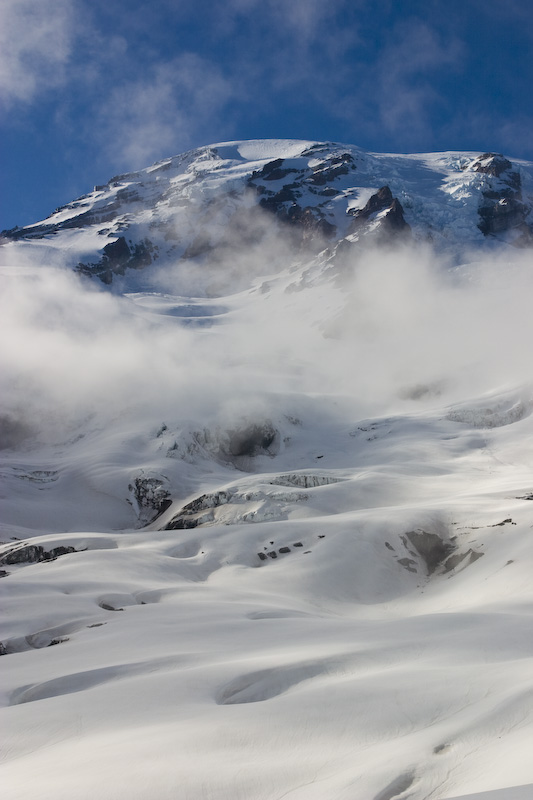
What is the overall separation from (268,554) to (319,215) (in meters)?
155

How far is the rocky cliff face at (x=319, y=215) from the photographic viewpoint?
157m

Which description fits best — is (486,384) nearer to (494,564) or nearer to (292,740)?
(494,564)

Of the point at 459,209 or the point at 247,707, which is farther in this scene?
the point at 459,209

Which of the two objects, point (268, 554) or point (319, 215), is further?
point (319, 215)

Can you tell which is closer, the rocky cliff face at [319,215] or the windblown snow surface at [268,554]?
the windblown snow surface at [268,554]

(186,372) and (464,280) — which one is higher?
(464,280)

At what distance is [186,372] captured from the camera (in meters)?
92.3

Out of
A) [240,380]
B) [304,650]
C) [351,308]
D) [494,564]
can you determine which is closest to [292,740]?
[304,650]

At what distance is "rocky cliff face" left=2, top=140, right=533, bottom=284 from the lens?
157 m

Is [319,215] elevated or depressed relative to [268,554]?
elevated

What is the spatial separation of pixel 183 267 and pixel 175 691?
171 meters

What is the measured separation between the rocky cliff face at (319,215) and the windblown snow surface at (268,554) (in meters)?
37.4

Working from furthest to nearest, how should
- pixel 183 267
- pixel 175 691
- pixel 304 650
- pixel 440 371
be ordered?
pixel 183 267 < pixel 440 371 < pixel 304 650 < pixel 175 691

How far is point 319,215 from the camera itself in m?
178
